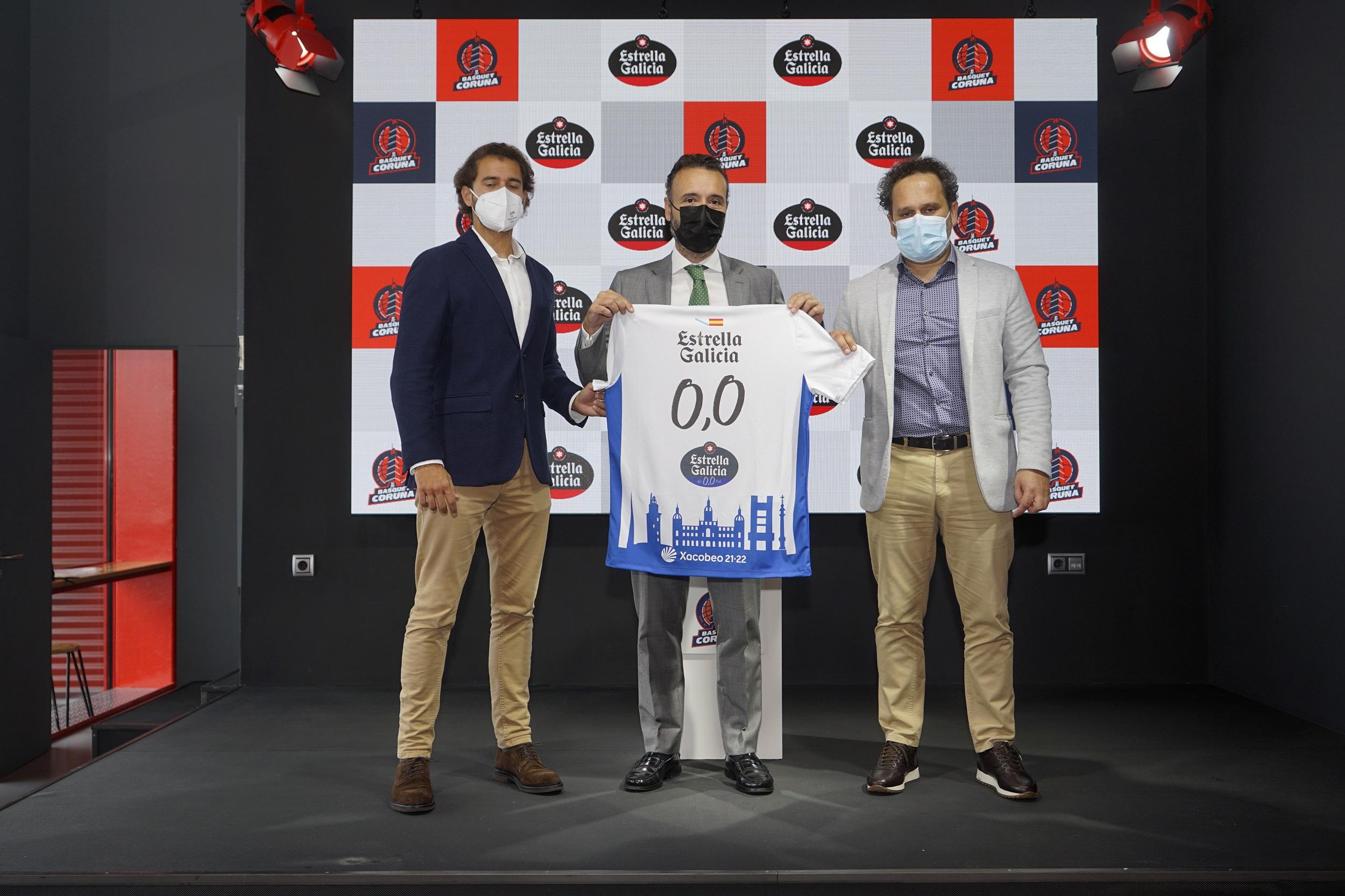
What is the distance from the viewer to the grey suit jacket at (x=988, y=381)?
2486 millimetres

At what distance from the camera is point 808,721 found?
3.37 m

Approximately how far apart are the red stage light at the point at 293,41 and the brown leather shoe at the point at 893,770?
3315mm

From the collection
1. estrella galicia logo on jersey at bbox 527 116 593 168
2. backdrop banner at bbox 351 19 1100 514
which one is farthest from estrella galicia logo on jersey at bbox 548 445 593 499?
estrella galicia logo on jersey at bbox 527 116 593 168

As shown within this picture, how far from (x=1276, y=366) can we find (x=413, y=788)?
3446 millimetres

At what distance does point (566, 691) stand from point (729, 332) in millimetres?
1966

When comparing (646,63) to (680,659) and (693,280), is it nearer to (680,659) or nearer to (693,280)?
(693,280)

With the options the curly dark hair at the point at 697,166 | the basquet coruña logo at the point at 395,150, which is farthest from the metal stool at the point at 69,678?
the curly dark hair at the point at 697,166

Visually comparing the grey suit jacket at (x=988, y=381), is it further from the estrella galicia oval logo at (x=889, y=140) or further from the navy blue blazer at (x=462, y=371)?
the estrella galicia oval logo at (x=889, y=140)

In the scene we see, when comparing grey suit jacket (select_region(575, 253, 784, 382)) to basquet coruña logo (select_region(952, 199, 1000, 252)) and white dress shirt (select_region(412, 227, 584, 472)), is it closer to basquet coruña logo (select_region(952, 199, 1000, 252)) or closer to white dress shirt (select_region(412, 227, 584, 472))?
white dress shirt (select_region(412, 227, 584, 472))

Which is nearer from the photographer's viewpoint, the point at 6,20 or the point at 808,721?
the point at 808,721

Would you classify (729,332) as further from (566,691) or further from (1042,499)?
(566,691)

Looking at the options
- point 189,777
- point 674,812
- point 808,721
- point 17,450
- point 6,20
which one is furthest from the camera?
point 6,20

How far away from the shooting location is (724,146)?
3.94 metres

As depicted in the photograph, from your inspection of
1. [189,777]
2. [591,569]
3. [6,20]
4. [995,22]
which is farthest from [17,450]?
[995,22]
